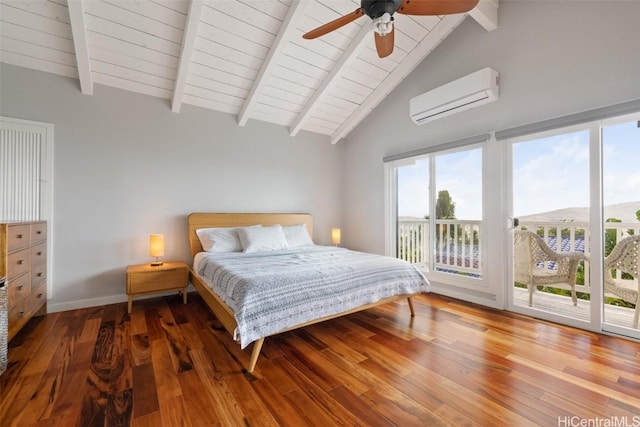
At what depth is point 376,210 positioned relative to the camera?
445 cm

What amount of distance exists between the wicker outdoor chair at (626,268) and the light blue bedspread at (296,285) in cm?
162

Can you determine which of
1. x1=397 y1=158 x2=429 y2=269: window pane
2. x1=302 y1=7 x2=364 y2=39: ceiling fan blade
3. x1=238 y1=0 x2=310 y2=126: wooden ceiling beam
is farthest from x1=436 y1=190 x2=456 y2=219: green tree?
x1=238 y1=0 x2=310 y2=126: wooden ceiling beam

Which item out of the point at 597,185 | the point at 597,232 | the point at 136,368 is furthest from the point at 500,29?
the point at 136,368

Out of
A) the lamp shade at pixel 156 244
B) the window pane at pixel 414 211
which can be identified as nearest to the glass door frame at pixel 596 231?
the window pane at pixel 414 211

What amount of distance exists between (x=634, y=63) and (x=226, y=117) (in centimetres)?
427

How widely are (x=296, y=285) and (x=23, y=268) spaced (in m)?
2.29

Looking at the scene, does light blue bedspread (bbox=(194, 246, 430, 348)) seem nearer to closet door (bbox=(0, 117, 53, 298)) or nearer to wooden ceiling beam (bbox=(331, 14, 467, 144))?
closet door (bbox=(0, 117, 53, 298))

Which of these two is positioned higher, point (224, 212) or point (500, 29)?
point (500, 29)

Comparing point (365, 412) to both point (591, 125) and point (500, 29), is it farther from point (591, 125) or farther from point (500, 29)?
point (500, 29)

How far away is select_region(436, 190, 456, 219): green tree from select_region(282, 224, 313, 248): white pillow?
1.87 m

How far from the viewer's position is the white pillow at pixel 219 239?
3.42 meters

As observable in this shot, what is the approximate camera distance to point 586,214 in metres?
2.62

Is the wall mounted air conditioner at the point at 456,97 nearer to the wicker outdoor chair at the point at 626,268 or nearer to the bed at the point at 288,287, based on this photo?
the wicker outdoor chair at the point at 626,268

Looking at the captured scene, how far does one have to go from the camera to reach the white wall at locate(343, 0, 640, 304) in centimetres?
230
